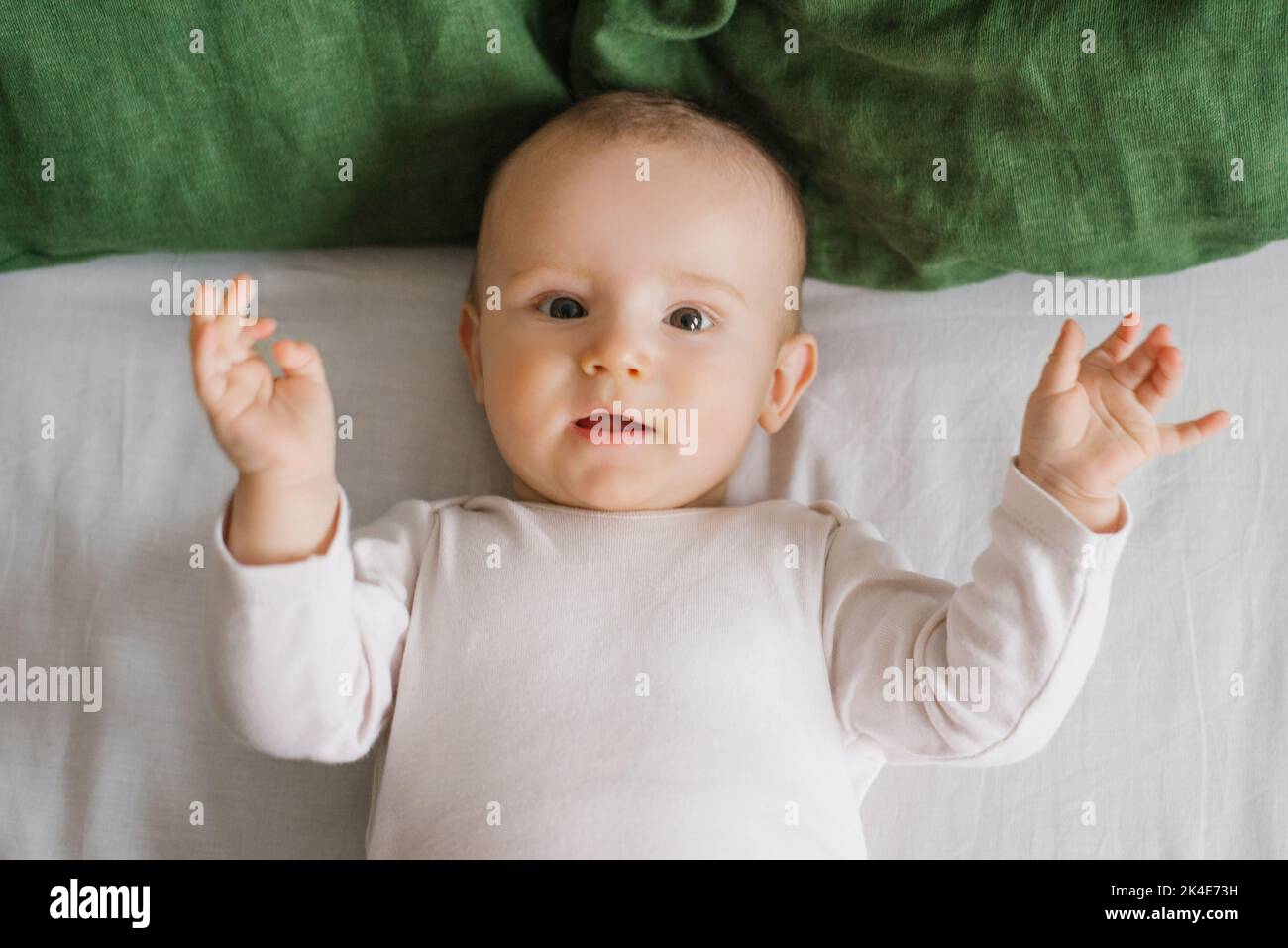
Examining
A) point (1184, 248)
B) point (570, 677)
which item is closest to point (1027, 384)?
point (1184, 248)

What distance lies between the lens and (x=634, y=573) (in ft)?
3.88

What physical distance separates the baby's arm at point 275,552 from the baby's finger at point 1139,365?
641 mm

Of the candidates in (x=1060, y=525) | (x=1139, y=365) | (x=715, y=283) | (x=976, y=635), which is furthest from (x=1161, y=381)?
(x=715, y=283)

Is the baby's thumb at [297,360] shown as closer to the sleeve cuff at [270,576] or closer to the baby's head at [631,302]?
the sleeve cuff at [270,576]

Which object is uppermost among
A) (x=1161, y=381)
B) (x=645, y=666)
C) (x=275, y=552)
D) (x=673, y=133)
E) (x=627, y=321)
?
(x=673, y=133)

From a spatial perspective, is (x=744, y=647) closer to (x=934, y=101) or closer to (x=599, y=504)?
(x=599, y=504)

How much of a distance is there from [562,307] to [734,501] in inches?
12.1

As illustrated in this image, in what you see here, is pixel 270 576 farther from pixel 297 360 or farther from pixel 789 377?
pixel 789 377

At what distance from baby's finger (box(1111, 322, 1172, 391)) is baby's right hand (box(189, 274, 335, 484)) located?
2.10ft

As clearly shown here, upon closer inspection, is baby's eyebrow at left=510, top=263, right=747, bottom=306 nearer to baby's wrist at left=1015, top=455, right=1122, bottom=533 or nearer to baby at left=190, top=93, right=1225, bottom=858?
baby at left=190, top=93, right=1225, bottom=858

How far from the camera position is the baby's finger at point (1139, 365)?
1012 mm

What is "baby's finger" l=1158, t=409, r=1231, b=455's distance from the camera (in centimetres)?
101

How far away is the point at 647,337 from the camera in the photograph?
1193 mm

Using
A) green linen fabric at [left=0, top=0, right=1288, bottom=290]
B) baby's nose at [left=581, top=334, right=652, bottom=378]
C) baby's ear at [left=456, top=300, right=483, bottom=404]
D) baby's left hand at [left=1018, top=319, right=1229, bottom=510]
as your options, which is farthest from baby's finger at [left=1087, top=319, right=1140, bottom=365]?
baby's ear at [left=456, top=300, right=483, bottom=404]
